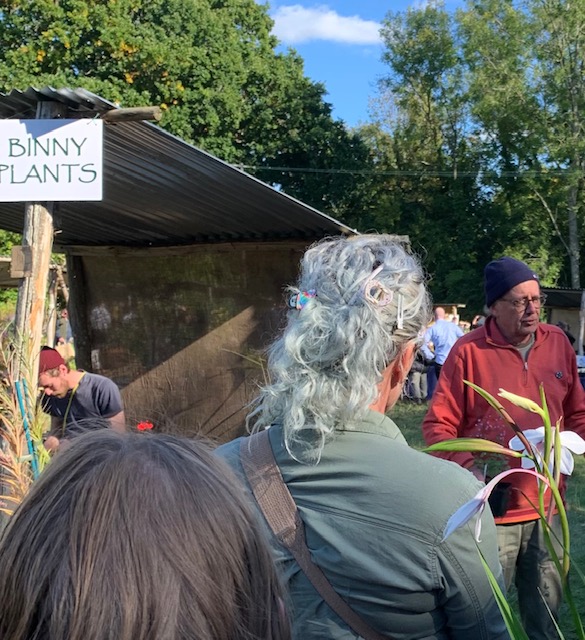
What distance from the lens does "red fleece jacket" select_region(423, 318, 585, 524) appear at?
7.79 ft

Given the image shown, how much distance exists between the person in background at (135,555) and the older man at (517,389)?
65.9 inches

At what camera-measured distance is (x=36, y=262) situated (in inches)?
128

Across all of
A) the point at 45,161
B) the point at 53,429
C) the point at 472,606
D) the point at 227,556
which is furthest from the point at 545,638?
the point at 53,429

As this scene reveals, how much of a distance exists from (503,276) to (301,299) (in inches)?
54.0

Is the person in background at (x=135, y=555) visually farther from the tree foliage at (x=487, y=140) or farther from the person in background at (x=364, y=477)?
the tree foliage at (x=487, y=140)

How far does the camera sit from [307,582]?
119 cm

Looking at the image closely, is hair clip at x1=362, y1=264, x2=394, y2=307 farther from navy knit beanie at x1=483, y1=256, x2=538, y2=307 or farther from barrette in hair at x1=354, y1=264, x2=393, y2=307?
navy knit beanie at x1=483, y1=256, x2=538, y2=307

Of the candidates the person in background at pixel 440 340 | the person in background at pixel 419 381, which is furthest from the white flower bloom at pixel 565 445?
the person in background at pixel 419 381

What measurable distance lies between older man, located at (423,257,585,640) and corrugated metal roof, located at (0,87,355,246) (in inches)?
74.5

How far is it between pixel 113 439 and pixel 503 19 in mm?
29216

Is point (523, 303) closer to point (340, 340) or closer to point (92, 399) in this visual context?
point (340, 340)

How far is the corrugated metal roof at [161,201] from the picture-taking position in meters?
3.55

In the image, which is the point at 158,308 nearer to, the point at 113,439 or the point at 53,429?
the point at 53,429

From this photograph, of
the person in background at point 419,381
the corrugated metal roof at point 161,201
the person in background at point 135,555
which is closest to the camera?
the person in background at point 135,555
